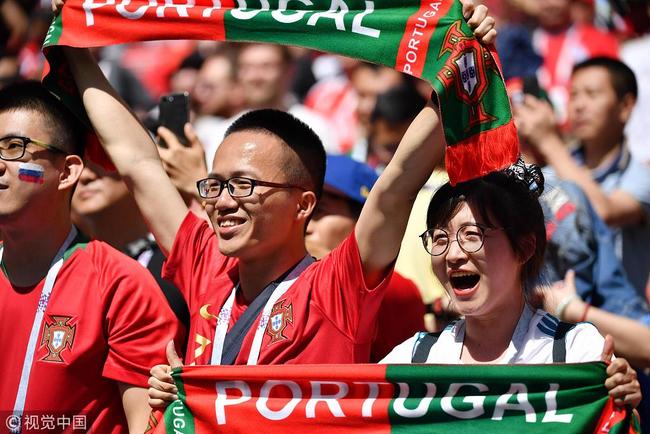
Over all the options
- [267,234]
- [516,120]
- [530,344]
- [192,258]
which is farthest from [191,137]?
[516,120]

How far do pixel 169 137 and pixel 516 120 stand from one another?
2.33 metres

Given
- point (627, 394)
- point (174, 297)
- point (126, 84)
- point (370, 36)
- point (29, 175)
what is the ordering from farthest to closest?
point (126, 84)
point (174, 297)
point (29, 175)
point (370, 36)
point (627, 394)

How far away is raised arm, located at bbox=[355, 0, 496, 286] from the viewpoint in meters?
3.71

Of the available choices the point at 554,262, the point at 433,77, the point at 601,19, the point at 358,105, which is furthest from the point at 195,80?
the point at 433,77

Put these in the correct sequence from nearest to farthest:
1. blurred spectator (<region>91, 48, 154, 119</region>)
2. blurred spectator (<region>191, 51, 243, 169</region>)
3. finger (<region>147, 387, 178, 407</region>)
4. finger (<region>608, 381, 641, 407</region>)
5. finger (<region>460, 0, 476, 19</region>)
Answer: finger (<region>608, 381, 641, 407</region>)
finger (<region>460, 0, 476, 19</region>)
finger (<region>147, 387, 178, 407</region>)
blurred spectator (<region>191, 51, 243, 169</region>)
blurred spectator (<region>91, 48, 154, 119</region>)

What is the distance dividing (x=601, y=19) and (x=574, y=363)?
19.9ft

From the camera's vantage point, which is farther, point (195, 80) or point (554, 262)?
point (195, 80)

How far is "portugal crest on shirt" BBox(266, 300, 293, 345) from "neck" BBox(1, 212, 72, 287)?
89cm

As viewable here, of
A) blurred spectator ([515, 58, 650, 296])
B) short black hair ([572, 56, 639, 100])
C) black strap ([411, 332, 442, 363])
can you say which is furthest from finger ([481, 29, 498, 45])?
short black hair ([572, 56, 639, 100])

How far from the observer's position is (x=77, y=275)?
4215mm

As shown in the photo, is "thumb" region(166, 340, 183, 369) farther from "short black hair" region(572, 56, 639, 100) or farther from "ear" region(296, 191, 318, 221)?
"short black hair" region(572, 56, 639, 100)

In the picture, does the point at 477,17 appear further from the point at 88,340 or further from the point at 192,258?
the point at 88,340

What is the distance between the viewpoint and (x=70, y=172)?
14.4 ft

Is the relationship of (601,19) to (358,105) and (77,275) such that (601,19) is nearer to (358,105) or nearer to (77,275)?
(358,105)
